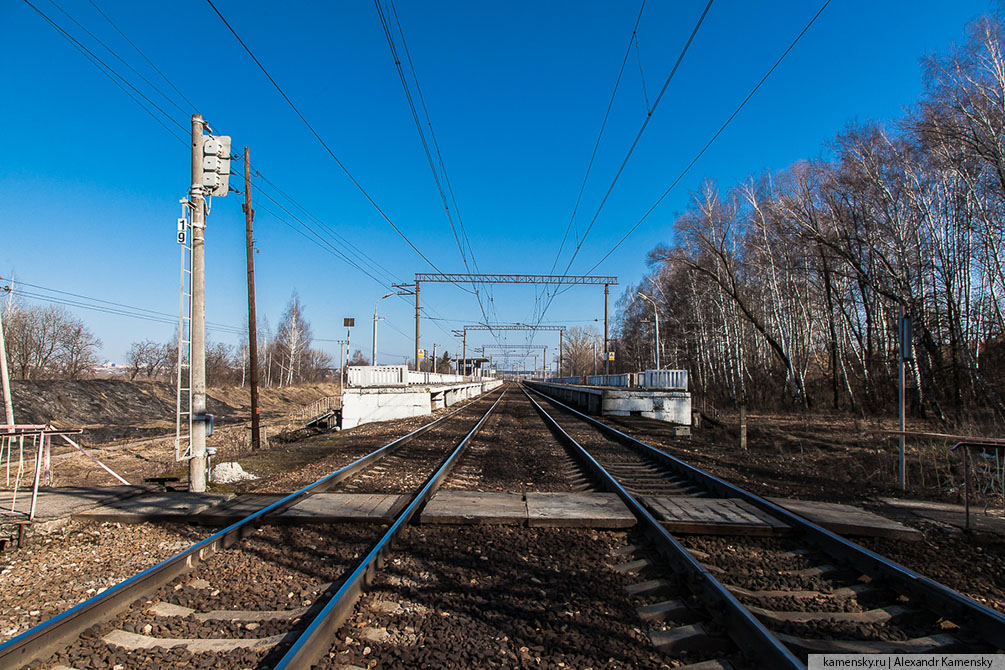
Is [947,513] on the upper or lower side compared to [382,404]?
lower

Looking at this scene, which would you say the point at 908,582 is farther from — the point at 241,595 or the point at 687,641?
the point at 241,595

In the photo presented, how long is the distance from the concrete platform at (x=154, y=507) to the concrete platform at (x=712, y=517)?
5453mm

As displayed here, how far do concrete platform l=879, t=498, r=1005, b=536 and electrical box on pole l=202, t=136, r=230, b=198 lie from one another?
1012 cm

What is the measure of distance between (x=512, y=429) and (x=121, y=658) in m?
16.7

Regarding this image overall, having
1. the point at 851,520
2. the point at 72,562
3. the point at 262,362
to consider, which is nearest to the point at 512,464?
the point at 851,520

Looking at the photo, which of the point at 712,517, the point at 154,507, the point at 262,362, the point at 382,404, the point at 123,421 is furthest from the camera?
the point at 262,362

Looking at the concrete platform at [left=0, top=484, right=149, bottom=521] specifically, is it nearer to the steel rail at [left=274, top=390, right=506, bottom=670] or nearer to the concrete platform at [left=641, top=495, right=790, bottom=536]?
the steel rail at [left=274, top=390, right=506, bottom=670]

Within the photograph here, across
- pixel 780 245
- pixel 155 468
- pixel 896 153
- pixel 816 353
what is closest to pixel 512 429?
pixel 155 468

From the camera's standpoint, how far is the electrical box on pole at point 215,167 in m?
8.09

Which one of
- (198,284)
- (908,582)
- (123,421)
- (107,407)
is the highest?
(198,284)

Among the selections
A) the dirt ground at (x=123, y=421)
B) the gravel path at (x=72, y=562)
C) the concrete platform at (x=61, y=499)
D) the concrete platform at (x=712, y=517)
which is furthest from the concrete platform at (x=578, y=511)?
the dirt ground at (x=123, y=421)

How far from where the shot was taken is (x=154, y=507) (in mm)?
6605

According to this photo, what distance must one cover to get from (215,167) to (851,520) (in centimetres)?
962

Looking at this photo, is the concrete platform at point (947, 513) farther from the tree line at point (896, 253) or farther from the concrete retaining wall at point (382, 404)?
the concrete retaining wall at point (382, 404)
